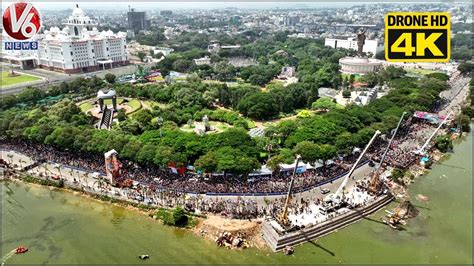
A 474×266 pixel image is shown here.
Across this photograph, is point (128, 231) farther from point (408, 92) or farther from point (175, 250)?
point (408, 92)

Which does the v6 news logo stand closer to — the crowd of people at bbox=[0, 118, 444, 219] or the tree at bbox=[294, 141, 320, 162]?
the crowd of people at bbox=[0, 118, 444, 219]

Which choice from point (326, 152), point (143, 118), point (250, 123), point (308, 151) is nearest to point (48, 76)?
point (143, 118)

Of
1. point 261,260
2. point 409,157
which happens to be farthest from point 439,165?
point 261,260

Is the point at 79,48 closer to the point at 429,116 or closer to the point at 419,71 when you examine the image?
the point at 429,116

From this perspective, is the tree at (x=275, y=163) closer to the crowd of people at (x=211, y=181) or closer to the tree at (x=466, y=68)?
the crowd of people at (x=211, y=181)

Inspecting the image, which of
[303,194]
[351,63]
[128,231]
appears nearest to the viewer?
[128,231]

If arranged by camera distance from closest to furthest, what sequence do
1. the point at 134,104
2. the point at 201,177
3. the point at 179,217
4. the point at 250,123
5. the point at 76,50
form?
the point at 179,217
the point at 201,177
the point at 250,123
the point at 134,104
the point at 76,50
